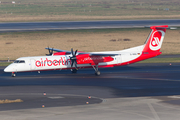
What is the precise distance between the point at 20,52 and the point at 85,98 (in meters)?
37.1

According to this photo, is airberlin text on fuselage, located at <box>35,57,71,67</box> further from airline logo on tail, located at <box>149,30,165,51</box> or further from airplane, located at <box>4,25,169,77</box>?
airline logo on tail, located at <box>149,30,165,51</box>

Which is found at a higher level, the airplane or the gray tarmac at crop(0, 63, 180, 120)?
the airplane

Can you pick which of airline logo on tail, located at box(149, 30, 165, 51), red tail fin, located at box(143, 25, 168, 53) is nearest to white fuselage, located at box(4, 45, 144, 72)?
red tail fin, located at box(143, 25, 168, 53)

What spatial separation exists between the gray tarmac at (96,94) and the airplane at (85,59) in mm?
1279

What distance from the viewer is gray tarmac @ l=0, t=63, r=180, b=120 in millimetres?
20266

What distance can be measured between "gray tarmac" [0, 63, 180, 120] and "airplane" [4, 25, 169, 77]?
50.3 inches

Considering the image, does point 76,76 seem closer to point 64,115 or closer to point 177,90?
point 177,90

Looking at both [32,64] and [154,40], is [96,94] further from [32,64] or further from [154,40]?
[154,40]

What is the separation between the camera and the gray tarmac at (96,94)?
20266 mm

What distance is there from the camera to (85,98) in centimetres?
2578

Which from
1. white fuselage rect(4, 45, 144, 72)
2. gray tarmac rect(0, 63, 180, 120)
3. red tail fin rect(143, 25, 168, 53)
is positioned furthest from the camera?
red tail fin rect(143, 25, 168, 53)

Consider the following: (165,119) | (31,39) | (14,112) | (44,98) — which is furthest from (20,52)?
(165,119)

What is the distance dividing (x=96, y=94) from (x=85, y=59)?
38.1ft

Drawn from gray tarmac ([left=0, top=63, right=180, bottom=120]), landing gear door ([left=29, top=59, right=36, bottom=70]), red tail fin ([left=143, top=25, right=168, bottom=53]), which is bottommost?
gray tarmac ([left=0, top=63, right=180, bottom=120])
